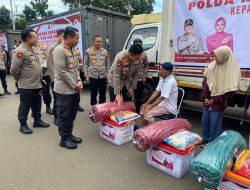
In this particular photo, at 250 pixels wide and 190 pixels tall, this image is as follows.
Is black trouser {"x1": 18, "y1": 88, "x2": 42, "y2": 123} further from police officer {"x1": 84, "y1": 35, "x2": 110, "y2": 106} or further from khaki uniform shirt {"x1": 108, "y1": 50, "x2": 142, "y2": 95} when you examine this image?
khaki uniform shirt {"x1": 108, "y1": 50, "x2": 142, "y2": 95}

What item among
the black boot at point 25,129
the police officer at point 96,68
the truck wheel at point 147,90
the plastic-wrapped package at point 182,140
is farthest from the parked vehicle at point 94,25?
the plastic-wrapped package at point 182,140

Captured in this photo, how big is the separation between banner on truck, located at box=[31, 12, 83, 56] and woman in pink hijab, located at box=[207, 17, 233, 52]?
4910mm

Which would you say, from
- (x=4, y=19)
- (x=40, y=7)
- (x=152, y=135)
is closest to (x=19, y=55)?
(x=152, y=135)

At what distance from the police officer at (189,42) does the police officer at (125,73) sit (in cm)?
81

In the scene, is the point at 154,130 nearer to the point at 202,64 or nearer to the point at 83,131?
the point at 202,64

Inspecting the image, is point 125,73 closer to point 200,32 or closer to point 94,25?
point 200,32

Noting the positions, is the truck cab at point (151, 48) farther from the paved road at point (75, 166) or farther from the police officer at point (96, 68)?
the paved road at point (75, 166)

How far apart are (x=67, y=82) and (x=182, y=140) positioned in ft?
5.87

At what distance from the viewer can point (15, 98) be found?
775 centimetres

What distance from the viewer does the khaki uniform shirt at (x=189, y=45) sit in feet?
13.3

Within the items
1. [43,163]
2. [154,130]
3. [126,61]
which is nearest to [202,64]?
[126,61]

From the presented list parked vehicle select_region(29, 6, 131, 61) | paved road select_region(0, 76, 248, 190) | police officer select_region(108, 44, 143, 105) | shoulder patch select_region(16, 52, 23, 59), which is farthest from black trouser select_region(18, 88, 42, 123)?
parked vehicle select_region(29, 6, 131, 61)

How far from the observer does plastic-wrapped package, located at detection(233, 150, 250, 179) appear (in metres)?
2.25

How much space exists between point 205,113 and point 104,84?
8.17 feet
